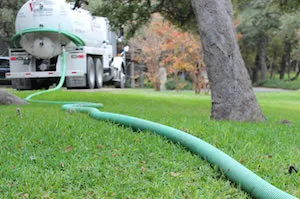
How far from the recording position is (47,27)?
12.9 meters

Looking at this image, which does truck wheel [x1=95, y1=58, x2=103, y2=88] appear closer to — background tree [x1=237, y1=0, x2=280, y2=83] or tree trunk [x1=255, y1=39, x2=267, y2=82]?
background tree [x1=237, y1=0, x2=280, y2=83]

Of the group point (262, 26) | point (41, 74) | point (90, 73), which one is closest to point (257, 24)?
point (262, 26)

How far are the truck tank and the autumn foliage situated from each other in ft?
31.3

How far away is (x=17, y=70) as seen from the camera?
14.0 meters

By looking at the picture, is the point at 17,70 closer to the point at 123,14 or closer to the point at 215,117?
the point at 123,14

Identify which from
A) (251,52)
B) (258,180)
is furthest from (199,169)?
(251,52)

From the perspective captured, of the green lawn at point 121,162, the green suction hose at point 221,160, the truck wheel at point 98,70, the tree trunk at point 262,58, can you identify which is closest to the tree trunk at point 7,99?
the green lawn at point 121,162

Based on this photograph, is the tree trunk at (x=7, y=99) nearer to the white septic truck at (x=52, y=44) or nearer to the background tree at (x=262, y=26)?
the white septic truck at (x=52, y=44)

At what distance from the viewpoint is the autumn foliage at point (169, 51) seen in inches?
869

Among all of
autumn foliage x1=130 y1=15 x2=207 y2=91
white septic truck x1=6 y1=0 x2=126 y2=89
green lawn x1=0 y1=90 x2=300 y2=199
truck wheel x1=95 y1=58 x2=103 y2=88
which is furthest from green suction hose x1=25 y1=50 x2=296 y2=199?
autumn foliage x1=130 y1=15 x2=207 y2=91

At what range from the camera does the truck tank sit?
12930mm

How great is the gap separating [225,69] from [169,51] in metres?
19.0

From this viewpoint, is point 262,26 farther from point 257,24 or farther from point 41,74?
point 41,74

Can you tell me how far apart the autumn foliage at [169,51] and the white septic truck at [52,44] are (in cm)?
823
